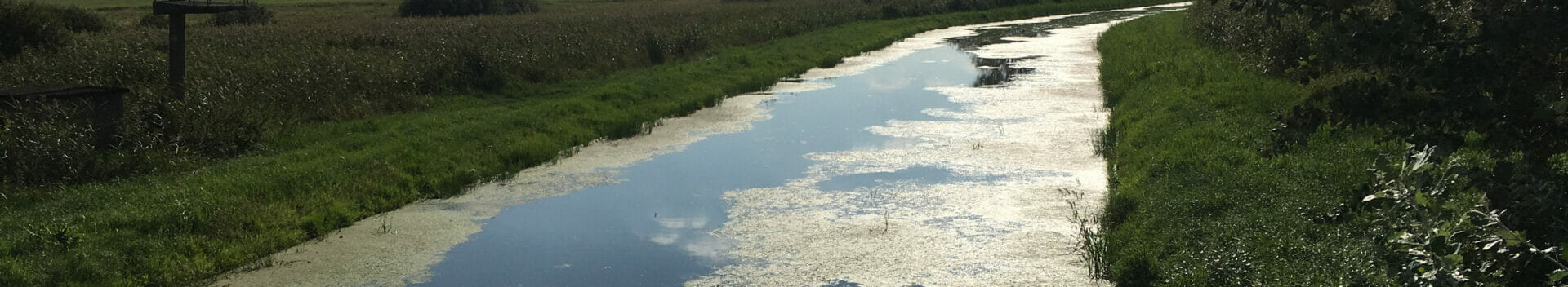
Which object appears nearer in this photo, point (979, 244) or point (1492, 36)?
point (1492, 36)

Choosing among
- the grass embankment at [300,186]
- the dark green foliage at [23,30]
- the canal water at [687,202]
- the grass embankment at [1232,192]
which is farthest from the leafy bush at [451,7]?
the grass embankment at [1232,192]

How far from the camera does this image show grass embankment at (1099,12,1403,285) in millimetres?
6941

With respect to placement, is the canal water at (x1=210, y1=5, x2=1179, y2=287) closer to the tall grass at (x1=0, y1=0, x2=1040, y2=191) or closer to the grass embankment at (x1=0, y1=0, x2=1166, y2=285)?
the grass embankment at (x1=0, y1=0, x2=1166, y2=285)

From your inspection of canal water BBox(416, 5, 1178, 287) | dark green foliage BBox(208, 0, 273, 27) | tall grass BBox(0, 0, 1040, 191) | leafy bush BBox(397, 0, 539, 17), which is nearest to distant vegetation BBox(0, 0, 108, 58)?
tall grass BBox(0, 0, 1040, 191)

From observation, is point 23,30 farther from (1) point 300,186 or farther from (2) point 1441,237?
(2) point 1441,237

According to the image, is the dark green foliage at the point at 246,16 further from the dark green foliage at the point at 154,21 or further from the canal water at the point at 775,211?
the canal water at the point at 775,211

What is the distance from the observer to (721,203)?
417 inches

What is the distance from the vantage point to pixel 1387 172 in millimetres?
5039

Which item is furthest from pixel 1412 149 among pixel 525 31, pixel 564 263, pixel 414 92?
pixel 525 31

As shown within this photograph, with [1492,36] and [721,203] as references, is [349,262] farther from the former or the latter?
[1492,36]

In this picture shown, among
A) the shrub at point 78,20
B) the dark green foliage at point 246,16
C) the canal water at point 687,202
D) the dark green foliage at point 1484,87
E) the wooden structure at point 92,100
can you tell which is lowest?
the dark green foliage at point 246,16

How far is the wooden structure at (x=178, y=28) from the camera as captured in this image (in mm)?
12195

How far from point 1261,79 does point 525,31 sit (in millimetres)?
13546

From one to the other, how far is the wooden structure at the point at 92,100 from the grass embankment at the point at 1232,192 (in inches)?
335
